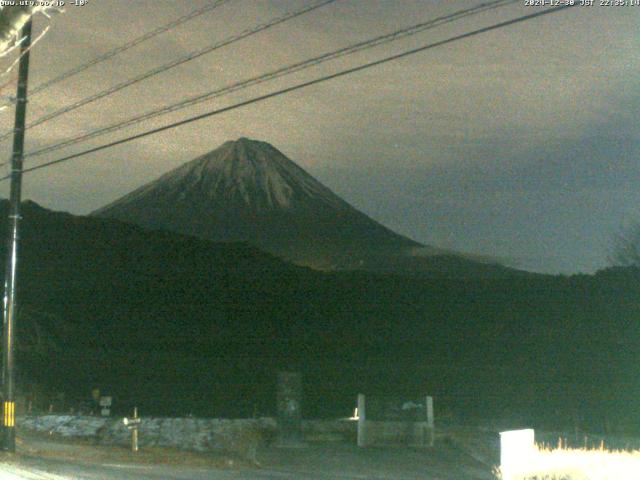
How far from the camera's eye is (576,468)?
51.3 ft

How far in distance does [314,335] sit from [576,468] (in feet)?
238

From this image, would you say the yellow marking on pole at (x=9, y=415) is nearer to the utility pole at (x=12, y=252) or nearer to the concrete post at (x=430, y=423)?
the utility pole at (x=12, y=252)

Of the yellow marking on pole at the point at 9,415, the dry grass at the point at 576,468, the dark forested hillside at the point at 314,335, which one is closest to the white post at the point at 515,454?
the dry grass at the point at 576,468

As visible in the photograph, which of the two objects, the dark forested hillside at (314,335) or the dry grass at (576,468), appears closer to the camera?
the dry grass at (576,468)

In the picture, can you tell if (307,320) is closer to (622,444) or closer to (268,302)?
(268,302)

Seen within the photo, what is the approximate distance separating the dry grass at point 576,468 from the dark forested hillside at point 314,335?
2102cm

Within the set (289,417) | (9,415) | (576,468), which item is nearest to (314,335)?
(289,417)

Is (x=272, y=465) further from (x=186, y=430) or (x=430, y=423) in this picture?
(x=186, y=430)

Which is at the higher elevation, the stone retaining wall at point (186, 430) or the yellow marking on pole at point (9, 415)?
the yellow marking on pole at point (9, 415)

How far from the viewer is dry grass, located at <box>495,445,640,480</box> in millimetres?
14641

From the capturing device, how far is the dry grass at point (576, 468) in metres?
14.6

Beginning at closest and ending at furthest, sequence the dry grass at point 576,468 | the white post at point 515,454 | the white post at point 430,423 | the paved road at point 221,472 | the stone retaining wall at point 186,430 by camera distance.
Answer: the dry grass at point 576,468 → the white post at point 515,454 → the paved road at point 221,472 → the white post at point 430,423 → the stone retaining wall at point 186,430

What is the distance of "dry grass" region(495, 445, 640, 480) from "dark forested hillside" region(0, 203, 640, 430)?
21.0m

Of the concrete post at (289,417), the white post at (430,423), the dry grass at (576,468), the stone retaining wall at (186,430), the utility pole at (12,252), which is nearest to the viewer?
the dry grass at (576,468)
